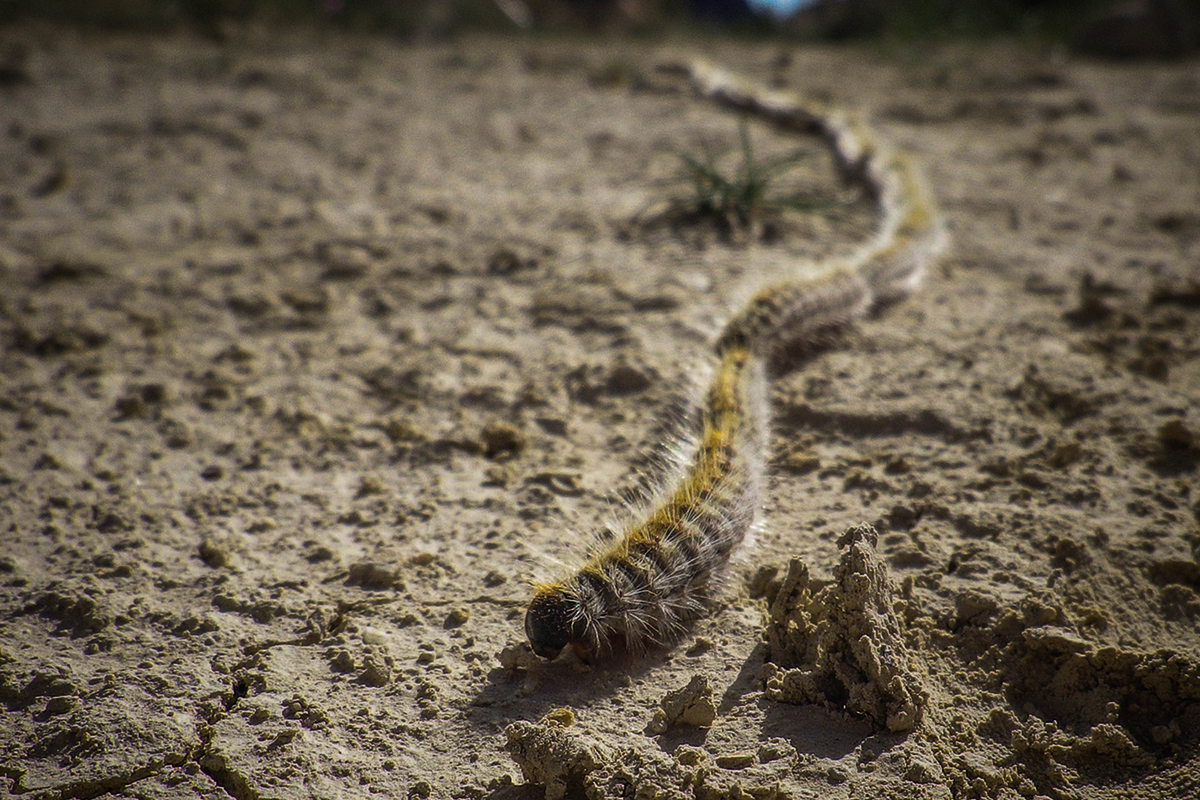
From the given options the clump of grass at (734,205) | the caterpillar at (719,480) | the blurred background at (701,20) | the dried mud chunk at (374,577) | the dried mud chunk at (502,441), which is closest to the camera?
the caterpillar at (719,480)

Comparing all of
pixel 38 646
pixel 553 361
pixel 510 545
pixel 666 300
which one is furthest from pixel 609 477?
pixel 38 646

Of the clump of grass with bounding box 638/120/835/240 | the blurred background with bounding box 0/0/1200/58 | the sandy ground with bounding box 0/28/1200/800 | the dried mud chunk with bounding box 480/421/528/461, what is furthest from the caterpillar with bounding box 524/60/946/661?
the blurred background with bounding box 0/0/1200/58

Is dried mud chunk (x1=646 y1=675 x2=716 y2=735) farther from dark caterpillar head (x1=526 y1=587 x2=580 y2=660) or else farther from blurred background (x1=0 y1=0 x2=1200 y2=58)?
blurred background (x1=0 y1=0 x2=1200 y2=58)

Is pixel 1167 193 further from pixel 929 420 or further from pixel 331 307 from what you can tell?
pixel 331 307

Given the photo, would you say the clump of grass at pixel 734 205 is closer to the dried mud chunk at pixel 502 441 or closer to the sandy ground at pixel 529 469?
the sandy ground at pixel 529 469

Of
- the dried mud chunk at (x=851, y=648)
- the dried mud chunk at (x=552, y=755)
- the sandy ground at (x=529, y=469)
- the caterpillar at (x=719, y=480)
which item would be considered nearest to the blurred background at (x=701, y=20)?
the sandy ground at (x=529, y=469)

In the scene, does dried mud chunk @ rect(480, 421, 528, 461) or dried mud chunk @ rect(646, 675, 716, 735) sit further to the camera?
dried mud chunk @ rect(480, 421, 528, 461)
